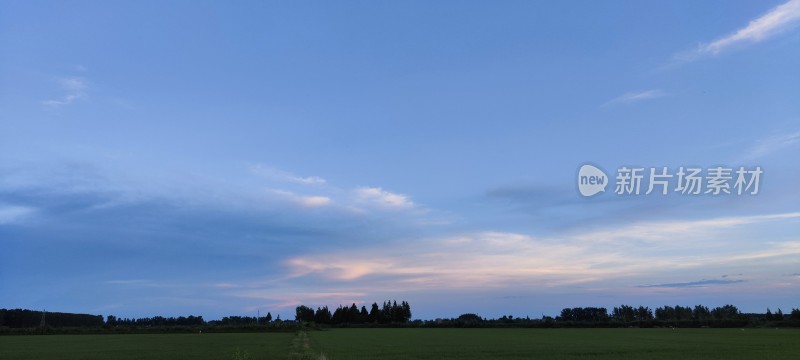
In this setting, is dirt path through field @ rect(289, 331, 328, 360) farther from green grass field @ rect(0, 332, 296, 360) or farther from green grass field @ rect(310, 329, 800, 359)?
green grass field @ rect(310, 329, 800, 359)

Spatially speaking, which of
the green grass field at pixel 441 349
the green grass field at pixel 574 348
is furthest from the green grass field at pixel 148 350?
the green grass field at pixel 574 348

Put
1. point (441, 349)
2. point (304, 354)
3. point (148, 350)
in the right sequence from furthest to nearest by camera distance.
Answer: point (148, 350) < point (441, 349) < point (304, 354)

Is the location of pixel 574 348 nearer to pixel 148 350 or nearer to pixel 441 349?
pixel 441 349

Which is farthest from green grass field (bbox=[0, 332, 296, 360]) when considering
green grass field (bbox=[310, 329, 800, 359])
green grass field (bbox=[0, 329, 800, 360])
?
green grass field (bbox=[310, 329, 800, 359])

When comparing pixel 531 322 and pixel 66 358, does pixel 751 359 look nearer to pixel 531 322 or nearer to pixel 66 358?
pixel 66 358

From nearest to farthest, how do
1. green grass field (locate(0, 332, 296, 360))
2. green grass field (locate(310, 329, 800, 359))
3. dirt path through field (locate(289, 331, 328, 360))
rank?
dirt path through field (locate(289, 331, 328, 360)), green grass field (locate(310, 329, 800, 359)), green grass field (locate(0, 332, 296, 360))

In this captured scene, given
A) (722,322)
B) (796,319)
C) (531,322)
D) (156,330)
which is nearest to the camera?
(156,330)

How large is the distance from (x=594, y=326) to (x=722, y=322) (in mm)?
30950

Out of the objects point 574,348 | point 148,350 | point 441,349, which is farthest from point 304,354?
point 574,348

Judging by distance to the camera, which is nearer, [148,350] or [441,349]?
[441,349]

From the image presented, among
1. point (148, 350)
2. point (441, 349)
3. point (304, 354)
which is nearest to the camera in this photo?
point (304, 354)

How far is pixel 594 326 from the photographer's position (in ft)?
477

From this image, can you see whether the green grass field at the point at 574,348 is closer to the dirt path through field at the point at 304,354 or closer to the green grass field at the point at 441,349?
the green grass field at the point at 441,349

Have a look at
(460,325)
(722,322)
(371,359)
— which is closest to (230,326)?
(460,325)
